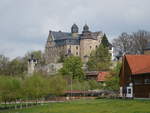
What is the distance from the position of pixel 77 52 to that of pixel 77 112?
15286 cm

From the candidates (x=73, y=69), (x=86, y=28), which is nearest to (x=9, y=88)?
(x=73, y=69)

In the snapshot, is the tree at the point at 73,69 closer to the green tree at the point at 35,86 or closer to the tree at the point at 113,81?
the tree at the point at 113,81

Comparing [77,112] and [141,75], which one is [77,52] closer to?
[141,75]

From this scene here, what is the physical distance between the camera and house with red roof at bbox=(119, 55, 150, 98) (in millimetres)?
67500

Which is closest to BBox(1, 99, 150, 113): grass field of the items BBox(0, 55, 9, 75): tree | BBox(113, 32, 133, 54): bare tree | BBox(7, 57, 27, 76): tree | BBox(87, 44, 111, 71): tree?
BBox(7, 57, 27, 76): tree

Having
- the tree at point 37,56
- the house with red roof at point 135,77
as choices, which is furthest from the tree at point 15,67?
the house with red roof at point 135,77

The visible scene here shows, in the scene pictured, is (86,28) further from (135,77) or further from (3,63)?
(135,77)

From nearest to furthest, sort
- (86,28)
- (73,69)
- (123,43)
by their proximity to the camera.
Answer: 1. (73,69)
2. (123,43)
3. (86,28)

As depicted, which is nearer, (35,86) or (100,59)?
(35,86)

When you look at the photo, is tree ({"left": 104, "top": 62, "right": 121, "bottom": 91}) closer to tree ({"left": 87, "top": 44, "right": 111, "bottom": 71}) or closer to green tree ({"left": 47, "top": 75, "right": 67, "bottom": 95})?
green tree ({"left": 47, "top": 75, "right": 67, "bottom": 95})

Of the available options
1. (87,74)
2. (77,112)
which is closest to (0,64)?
(87,74)

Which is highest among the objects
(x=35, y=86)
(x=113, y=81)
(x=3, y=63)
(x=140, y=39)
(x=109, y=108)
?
(x=140, y=39)

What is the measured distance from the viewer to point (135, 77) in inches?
2783

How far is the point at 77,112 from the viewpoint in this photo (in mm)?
45719
